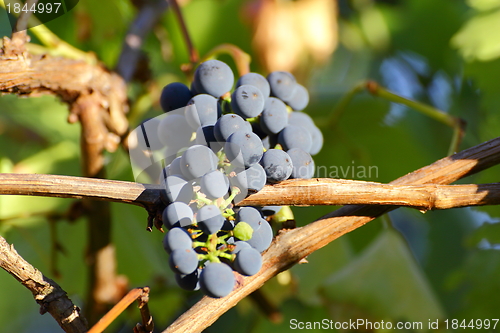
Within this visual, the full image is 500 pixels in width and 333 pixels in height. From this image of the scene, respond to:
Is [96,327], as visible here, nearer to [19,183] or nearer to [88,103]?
[19,183]

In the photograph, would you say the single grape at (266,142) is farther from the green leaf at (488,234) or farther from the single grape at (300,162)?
the green leaf at (488,234)

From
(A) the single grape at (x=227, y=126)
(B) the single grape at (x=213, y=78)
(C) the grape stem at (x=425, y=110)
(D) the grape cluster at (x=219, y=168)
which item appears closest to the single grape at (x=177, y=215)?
(D) the grape cluster at (x=219, y=168)

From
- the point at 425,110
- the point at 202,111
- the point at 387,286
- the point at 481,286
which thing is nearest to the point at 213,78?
the point at 202,111

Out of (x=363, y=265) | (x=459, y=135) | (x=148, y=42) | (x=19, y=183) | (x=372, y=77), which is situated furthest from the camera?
(x=372, y=77)

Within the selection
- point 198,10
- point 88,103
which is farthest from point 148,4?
point 88,103

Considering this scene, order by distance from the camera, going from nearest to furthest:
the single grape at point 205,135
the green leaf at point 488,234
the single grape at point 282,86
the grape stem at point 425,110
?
the single grape at point 205,135
the single grape at point 282,86
the grape stem at point 425,110
the green leaf at point 488,234

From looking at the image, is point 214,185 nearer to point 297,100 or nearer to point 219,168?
point 219,168
